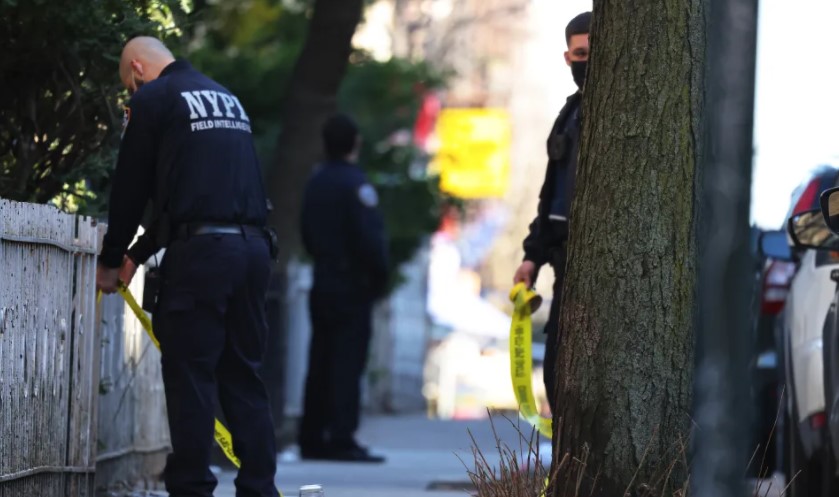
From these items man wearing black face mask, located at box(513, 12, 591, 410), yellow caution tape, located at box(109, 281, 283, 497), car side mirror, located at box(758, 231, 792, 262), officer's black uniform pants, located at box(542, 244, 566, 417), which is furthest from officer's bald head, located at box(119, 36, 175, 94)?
car side mirror, located at box(758, 231, 792, 262)

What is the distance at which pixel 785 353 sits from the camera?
304 inches

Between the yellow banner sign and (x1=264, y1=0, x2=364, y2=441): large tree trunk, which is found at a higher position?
the yellow banner sign

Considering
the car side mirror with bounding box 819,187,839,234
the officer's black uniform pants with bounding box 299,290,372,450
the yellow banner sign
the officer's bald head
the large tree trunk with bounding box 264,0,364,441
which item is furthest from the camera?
the yellow banner sign

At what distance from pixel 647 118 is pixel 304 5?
15.7 meters

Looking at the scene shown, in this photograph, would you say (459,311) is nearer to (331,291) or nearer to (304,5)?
(304,5)

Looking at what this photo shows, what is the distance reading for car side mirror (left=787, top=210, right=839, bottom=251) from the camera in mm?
6945

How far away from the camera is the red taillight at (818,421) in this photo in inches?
272

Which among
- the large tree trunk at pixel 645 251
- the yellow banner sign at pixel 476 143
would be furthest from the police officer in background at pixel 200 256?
the yellow banner sign at pixel 476 143

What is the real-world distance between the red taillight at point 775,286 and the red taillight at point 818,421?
2549mm

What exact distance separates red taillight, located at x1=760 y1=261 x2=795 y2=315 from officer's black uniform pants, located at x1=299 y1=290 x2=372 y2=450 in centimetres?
317

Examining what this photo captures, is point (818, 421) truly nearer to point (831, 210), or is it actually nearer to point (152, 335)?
point (831, 210)

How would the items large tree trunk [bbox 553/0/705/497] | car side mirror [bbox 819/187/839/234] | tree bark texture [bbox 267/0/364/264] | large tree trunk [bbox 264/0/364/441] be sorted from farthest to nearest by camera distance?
tree bark texture [bbox 267/0/364/264] → large tree trunk [bbox 264/0/364/441] → car side mirror [bbox 819/187/839/234] → large tree trunk [bbox 553/0/705/497]

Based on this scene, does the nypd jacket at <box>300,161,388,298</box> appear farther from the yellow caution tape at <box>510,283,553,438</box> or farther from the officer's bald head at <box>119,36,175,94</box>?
the officer's bald head at <box>119,36,175,94</box>

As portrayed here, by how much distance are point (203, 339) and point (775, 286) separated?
4153 mm
